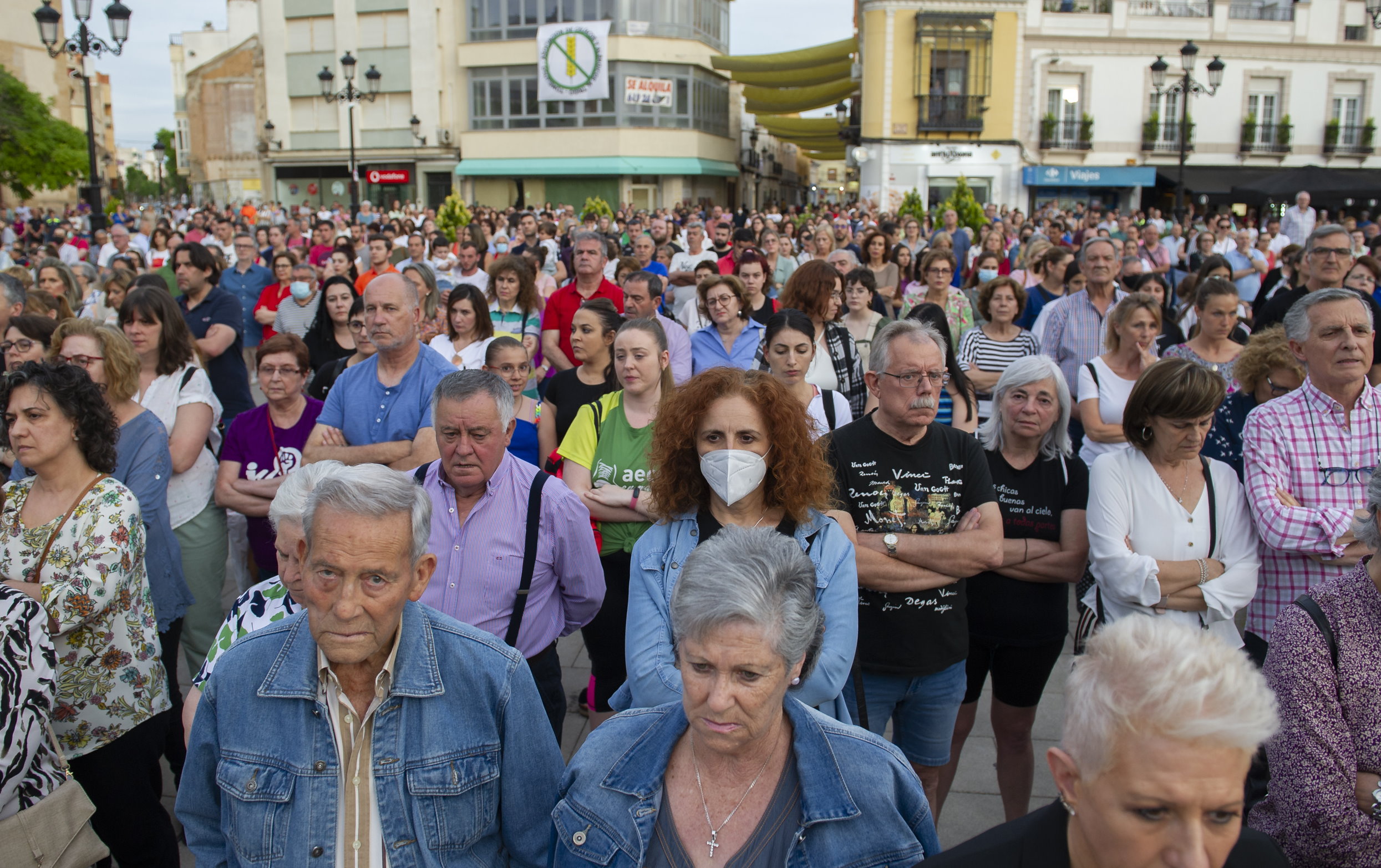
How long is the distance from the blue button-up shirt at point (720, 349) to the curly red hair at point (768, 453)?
300 cm

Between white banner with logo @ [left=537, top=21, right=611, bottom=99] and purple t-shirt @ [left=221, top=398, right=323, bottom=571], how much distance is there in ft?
126

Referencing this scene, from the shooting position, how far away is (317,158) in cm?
4284

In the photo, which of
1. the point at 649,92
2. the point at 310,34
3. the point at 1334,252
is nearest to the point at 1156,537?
the point at 1334,252

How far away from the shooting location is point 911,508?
3.22 meters

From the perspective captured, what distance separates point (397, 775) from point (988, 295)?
17.4 ft

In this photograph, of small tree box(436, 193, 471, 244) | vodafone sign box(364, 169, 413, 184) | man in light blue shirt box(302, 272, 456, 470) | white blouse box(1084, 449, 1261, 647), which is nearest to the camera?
white blouse box(1084, 449, 1261, 647)

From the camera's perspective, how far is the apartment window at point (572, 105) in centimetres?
4072

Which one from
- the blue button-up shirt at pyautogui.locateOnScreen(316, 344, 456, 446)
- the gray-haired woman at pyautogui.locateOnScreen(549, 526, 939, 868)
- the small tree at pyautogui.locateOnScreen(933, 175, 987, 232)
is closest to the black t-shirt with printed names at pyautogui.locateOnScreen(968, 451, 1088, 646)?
the gray-haired woman at pyautogui.locateOnScreen(549, 526, 939, 868)

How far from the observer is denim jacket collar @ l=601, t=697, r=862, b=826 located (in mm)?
1944

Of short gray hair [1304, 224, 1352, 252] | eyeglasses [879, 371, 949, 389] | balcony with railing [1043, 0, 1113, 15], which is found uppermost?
balcony with railing [1043, 0, 1113, 15]

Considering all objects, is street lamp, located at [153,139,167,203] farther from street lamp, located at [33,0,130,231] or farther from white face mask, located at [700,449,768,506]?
white face mask, located at [700,449,768,506]

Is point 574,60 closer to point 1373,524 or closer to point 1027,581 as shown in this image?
point 1027,581

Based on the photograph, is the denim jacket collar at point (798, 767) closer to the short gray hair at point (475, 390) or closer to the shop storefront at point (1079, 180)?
the short gray hair at point (475, 390)

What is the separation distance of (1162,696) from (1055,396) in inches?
87.0
